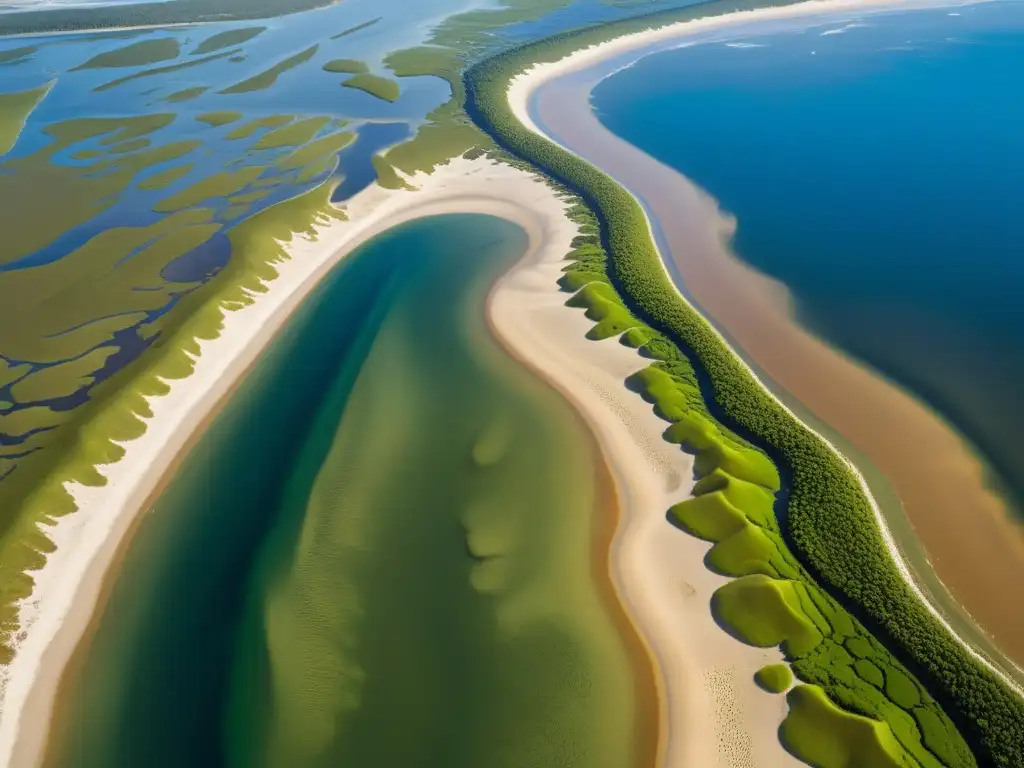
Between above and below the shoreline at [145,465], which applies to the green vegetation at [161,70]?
above

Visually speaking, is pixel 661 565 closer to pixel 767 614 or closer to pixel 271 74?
pixel 767 614

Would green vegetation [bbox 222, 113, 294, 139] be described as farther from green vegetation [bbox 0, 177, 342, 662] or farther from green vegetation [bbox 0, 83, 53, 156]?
green vegetation [bbox 0, 83, 53, 156]

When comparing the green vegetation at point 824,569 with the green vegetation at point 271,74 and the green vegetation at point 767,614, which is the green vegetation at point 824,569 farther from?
the green vegetation at point 271,74

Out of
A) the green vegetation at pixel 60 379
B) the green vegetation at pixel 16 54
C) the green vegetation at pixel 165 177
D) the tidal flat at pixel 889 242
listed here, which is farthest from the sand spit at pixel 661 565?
the green vegetation at pixel 16 54

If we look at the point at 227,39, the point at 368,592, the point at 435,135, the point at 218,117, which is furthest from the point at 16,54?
the point at 368,592

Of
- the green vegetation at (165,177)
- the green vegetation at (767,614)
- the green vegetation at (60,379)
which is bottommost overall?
the green vegetation at (767,614)

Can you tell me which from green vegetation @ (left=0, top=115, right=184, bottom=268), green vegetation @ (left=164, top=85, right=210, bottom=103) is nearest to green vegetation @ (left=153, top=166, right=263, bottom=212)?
green vegetation @ (left=0, top=115, right=184, bottom=268)

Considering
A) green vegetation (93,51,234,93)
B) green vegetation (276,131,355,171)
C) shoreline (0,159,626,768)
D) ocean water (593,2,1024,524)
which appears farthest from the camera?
green vegetation (93,51,234,93)

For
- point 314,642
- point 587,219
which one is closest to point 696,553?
point 314,642
